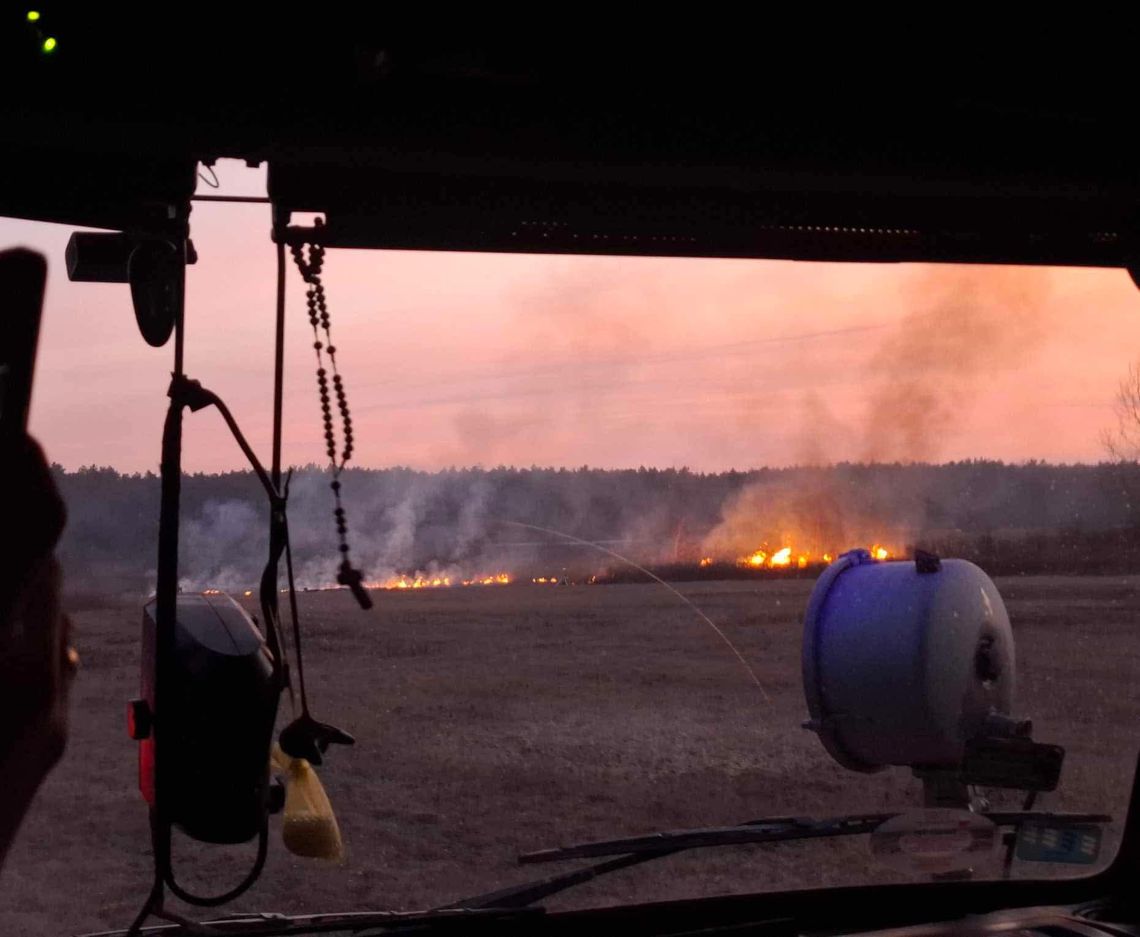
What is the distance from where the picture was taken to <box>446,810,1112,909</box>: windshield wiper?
7.37 ft

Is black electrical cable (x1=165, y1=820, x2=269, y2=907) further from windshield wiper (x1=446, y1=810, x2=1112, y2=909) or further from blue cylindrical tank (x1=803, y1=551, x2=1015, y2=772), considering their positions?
blue cylindrical tank (x1=803, y1=551, x2=1015, y2=772)

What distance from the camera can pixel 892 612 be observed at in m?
2.73

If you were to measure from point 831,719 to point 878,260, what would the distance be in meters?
1.05

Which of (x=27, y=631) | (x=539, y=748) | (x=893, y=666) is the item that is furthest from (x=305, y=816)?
(x=539, y=748)

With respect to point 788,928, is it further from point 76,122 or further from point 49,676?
point 76,122

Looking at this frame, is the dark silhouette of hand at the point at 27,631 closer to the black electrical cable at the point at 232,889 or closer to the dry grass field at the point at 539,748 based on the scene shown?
the dry grass field at the point at 539,748

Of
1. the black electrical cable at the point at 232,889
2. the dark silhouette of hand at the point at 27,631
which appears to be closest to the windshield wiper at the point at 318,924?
the black electrical cable at the point at 232,889

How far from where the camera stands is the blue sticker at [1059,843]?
2586 mm

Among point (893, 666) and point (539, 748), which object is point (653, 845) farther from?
point (539, 748)

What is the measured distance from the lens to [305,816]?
7.05ft

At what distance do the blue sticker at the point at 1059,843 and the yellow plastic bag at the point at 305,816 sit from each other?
1368 mm

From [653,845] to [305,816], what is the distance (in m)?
0.64

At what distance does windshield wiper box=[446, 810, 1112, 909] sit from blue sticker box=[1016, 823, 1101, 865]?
4.3 inches

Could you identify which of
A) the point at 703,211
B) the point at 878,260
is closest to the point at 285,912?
the point at 703,211
